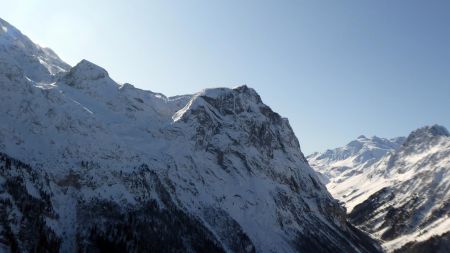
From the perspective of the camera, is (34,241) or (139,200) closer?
(34,241)

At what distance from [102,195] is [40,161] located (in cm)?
2229

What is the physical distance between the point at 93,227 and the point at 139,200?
87.3 feet

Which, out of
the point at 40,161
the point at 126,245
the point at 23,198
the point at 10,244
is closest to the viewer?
the point at 10,244

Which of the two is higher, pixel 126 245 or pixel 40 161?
pixel 40 161

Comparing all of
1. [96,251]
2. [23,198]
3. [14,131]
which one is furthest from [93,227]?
[14,131]

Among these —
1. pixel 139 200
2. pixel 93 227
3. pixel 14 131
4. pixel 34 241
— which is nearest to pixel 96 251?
pixel 93 227

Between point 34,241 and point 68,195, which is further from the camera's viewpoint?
point 68,195

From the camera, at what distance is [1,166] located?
550ft

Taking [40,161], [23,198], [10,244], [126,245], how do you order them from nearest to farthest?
1. [10,244]
2. [23,198]
3. [126,245]
4. [40,161]

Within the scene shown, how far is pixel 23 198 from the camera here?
162m

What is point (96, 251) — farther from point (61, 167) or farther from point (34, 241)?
point (61, 167)

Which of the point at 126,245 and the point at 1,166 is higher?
the point at 1,166

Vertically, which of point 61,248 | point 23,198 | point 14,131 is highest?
point 14,131

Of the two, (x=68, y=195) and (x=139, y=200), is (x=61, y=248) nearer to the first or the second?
(x=68, y=195)
